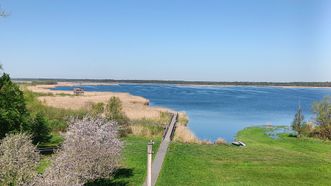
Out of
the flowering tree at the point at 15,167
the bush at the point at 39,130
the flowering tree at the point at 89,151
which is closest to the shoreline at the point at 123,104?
the bush at the point at 39,130

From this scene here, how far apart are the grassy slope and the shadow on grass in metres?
1.68

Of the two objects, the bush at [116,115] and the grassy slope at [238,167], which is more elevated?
the bush at [116,115]

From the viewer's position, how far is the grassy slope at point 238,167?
2022cm

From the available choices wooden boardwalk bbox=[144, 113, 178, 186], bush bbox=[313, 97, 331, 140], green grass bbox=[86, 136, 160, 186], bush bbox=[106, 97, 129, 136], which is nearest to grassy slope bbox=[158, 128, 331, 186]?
wooden boardwalk bbox=[144, 113, 178, 186]

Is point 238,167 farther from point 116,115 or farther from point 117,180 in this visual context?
point 116,115

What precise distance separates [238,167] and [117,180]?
25.3 feet

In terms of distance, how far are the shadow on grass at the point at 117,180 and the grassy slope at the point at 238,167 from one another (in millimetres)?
1681

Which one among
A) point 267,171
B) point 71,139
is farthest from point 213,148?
point 71,139

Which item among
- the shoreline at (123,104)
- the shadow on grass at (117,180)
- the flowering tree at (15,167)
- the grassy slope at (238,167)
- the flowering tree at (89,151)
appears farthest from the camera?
the shoreline at (123,104)

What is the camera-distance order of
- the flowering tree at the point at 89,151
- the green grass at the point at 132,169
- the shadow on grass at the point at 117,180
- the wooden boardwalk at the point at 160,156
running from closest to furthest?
the flowering tree at the point at 89,151 < the shadow on grass at the point at 117,180 < the green grass at the point at 132,169 < the wooden boardwalk at the point at 160,156

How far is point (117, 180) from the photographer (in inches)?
742

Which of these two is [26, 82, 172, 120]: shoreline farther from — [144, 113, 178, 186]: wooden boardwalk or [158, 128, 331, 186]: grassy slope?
[158, 128, 331, 186]: grassy slope

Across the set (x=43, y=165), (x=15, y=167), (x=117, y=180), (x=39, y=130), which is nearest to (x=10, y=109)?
(x=43, y=165)

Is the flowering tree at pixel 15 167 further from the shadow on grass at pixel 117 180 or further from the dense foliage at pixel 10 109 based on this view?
the dense foliage at pixel 10 109
